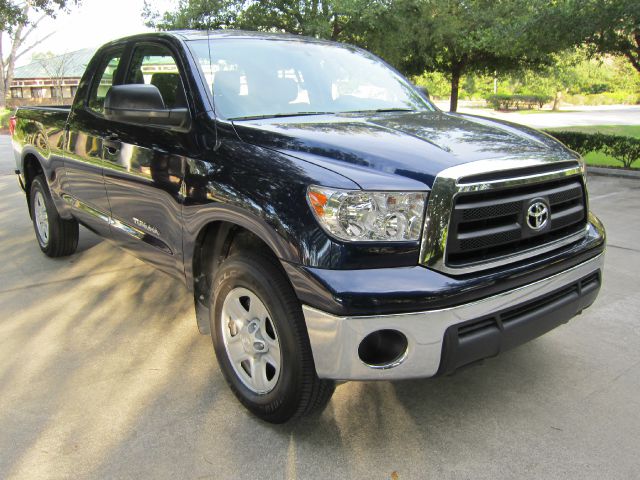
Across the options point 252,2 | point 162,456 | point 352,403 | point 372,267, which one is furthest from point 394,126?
point 252,2

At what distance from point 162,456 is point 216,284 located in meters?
0.83

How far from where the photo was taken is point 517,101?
51156 millimetres

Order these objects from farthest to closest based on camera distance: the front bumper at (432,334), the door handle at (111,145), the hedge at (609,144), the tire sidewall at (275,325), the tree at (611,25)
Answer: the hedge at (609,144) → the tree at (611,25) → the door handle at (111,145) → the tire sidewall at (275,325) → the front bumper at (432,334)

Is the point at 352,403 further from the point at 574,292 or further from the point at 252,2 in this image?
the point at 252,2

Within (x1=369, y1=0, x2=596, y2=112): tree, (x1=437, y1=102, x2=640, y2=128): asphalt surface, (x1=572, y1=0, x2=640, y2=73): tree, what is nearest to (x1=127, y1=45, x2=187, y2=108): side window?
(x1=572, y1=0, x2=640, y2=73): tree

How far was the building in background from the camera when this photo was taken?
4341 cm

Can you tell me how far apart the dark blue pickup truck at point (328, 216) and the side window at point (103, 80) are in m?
0.42

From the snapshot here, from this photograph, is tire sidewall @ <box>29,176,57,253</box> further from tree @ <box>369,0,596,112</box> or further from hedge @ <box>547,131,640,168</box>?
hedge @ <box>547,131,640,168</box>

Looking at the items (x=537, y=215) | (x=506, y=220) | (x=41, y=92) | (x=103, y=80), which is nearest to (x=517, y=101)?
(x=41, y=92)

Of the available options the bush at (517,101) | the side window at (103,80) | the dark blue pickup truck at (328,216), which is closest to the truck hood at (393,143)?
the dark blue pickup truck at (328,216)

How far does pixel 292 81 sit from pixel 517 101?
5181cm

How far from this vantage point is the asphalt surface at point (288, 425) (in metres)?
2.56

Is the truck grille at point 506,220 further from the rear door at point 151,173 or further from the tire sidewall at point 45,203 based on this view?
the tire sidewall at point 45,203

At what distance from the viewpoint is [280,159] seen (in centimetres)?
262
